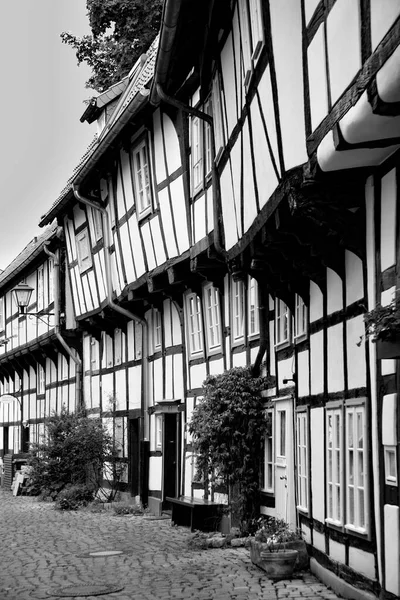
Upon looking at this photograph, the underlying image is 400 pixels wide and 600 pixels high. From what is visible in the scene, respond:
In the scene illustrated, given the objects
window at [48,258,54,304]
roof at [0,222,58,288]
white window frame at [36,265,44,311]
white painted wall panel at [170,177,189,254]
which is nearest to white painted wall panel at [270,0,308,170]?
white painted wall panel at [170,177,189,254]

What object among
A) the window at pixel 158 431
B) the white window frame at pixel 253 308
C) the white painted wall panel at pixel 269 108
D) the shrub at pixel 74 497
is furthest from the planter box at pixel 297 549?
the shrub at pixel 74 497

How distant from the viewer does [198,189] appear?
16.6m

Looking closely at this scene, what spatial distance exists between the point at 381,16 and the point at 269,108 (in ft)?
12.8

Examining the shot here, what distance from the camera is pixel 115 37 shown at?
104 feet

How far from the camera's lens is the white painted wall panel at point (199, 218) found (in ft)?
53.4

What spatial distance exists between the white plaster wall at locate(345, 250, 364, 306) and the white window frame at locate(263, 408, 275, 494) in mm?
4421

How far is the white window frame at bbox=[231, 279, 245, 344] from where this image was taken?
632 inches

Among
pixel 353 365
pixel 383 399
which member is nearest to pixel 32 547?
pixel 353 365

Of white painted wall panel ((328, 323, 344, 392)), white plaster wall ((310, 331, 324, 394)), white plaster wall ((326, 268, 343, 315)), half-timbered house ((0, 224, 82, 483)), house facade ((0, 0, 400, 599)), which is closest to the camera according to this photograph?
house facade ((0, 0, 400, 599))

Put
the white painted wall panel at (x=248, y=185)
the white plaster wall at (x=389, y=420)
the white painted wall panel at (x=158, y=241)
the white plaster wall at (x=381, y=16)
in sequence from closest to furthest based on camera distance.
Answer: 1. the white plaster wall at (x=381, y=16)
2. the white plaster wall at (x=389, y=420)
3. the white painted wall panel at (x=248, y=185)
4. the white painted wall panel at (x=158, y=241)

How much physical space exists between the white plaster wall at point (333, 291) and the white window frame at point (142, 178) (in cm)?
865

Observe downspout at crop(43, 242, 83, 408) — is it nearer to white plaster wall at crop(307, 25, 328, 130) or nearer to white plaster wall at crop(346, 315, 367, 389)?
white plaster wall at crop(346, 315, 367, 389)

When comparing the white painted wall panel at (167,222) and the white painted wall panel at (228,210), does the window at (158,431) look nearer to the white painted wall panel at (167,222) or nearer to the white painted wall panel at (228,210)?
the white painted wall panel at (167,222)

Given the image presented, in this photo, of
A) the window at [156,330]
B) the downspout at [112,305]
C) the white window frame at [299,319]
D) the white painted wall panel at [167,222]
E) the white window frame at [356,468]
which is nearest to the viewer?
the white window frame at [356,468]
